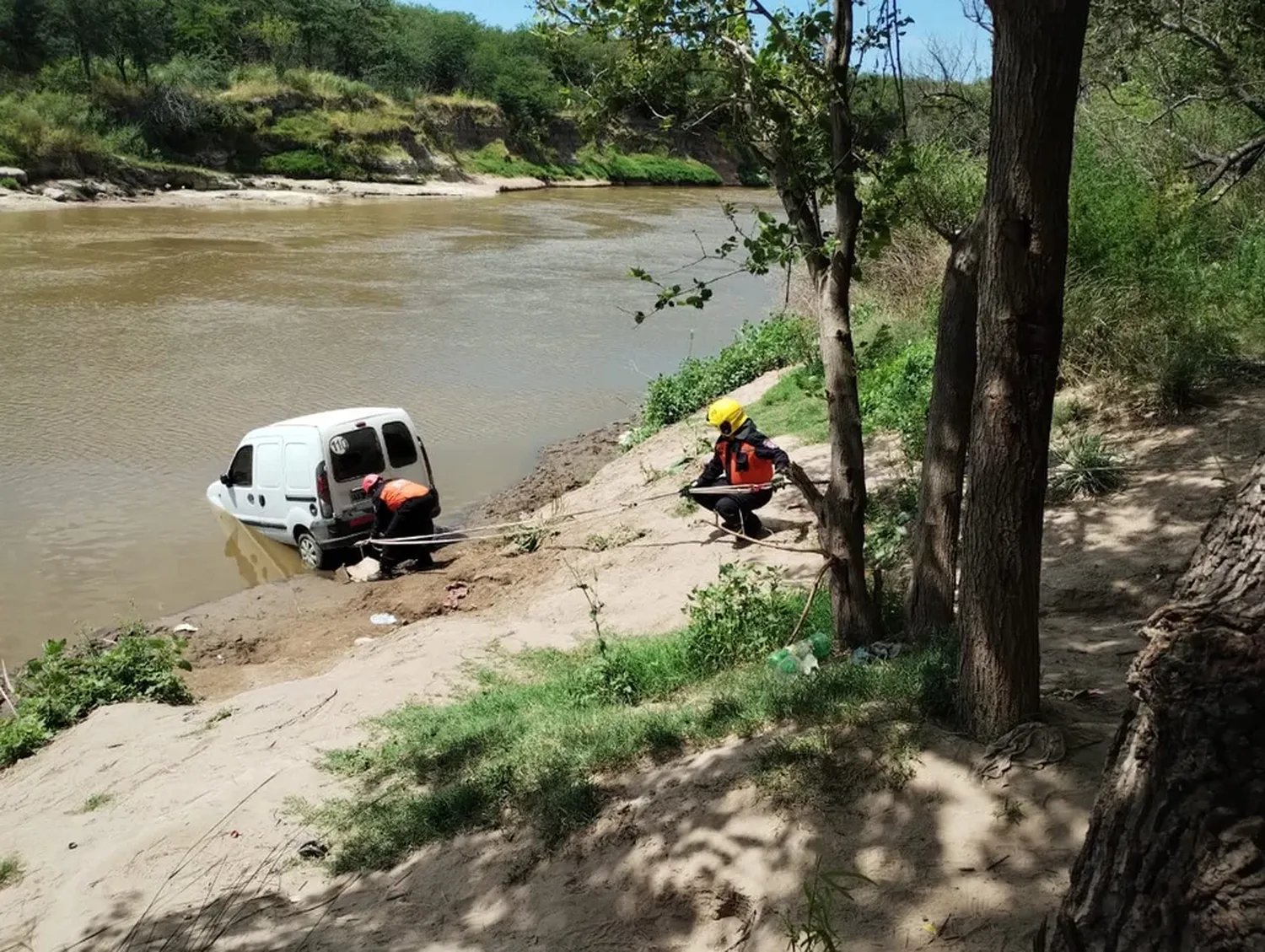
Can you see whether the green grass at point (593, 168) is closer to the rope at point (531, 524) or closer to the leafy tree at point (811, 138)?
the rope at point (531, 524)

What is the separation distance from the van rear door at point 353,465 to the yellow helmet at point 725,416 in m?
4.44

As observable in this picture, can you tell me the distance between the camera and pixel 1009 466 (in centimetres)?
391

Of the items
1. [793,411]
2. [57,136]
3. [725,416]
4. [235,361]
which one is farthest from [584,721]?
[57,136]

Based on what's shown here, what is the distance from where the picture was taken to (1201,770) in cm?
205

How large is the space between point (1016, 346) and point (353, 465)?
920 centimetres

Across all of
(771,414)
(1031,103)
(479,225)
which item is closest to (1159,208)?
(771,414)

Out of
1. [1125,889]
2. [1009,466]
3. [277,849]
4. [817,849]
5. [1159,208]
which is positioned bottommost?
[277,849]

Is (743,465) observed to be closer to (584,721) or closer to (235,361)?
(584,721)

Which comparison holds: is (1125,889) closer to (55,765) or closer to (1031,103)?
(1031,103)

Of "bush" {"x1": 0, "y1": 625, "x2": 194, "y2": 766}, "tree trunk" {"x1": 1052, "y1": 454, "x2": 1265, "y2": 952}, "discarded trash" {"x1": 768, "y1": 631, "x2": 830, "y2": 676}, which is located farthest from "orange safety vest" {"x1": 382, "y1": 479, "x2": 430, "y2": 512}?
"tree trunk" {"x1": 1052, "y1": 454, "x2": 1265, "y2": 952}

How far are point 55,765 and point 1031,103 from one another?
722 cm

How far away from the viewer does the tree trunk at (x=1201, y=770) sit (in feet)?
6.46

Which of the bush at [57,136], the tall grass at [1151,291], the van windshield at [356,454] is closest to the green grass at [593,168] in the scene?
the bush at [57,136]

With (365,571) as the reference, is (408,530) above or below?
above
